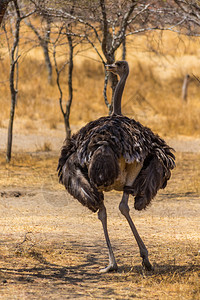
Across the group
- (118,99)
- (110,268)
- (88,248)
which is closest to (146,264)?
(110,268)

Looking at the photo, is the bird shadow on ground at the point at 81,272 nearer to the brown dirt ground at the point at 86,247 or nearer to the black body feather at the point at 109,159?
the brown dirt ground at the point at 86,247

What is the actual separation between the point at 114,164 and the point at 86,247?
5.20 ft

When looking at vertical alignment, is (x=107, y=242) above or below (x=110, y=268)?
above

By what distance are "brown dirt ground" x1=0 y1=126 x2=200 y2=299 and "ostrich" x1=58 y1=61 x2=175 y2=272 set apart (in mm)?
326

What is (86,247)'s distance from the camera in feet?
18.0

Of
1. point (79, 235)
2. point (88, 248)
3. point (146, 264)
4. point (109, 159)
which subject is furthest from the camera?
point (79, 235)

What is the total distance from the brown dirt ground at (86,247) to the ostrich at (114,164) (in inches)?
12.9

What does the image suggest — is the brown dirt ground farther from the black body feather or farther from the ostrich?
the black body feather

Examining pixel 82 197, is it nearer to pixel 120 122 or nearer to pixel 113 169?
pixel 113 169

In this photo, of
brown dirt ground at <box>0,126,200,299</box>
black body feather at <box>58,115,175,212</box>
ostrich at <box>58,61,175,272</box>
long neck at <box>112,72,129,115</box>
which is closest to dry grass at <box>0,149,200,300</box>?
brown dirt ground at <box>0,126,200,299</box>

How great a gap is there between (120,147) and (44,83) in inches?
711

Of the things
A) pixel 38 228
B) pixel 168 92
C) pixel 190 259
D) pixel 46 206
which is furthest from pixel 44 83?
pixel 190 259

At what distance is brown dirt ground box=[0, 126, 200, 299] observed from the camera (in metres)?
4.22

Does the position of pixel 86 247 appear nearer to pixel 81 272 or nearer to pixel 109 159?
pixel 81 272
